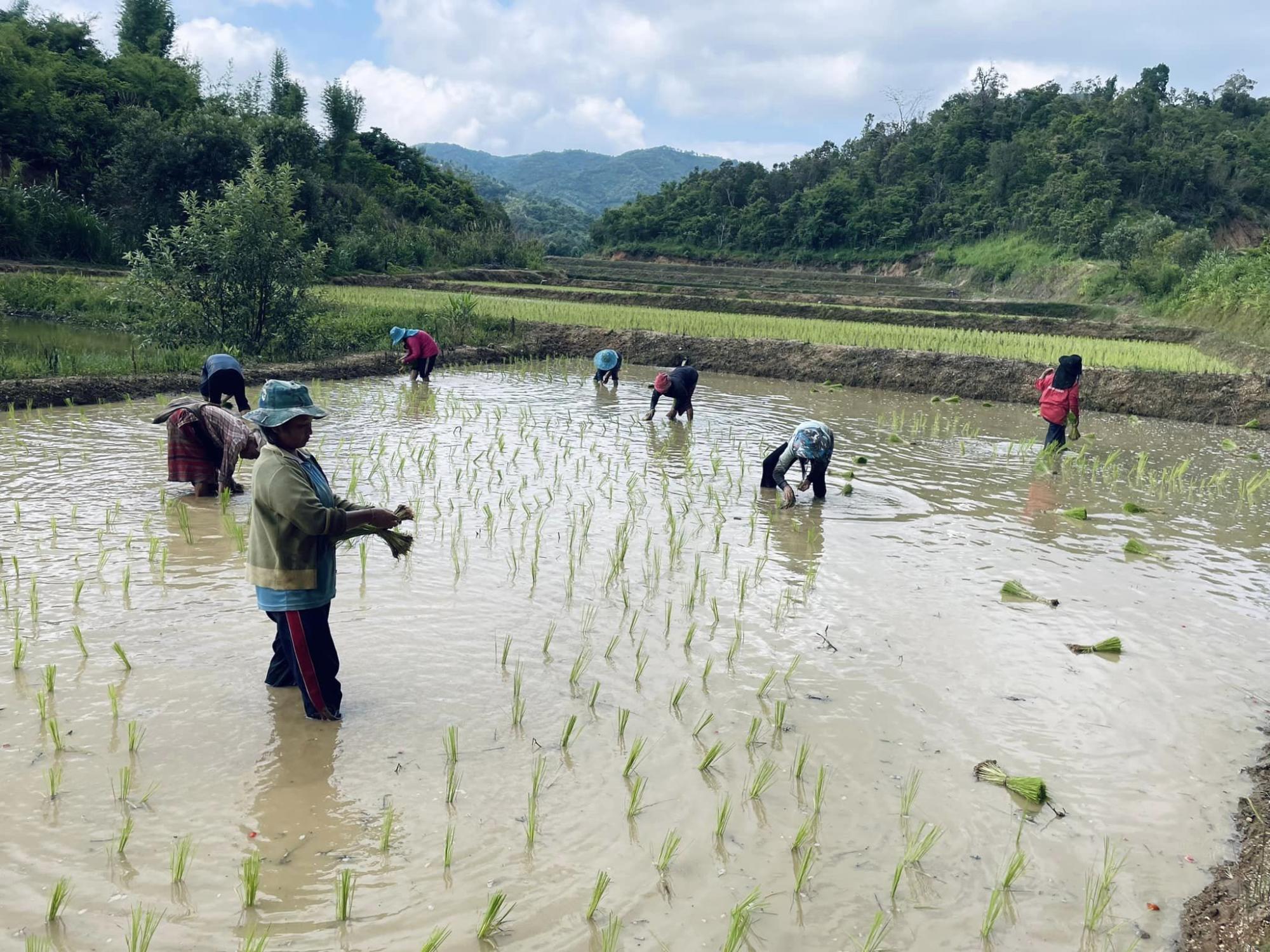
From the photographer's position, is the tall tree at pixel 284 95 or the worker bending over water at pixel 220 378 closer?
the worker bending over water at pixel 220 378

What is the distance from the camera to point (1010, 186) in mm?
48406

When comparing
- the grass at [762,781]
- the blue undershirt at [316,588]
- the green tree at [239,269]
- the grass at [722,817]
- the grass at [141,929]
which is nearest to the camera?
the grass at [141,929]

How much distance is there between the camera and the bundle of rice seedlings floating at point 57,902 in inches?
99.7

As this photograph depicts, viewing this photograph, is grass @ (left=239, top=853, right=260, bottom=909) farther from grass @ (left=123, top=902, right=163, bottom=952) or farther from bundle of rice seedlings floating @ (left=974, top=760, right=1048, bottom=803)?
bundle of rice seedlings floating @ (left=974, top=760, right=1048, bottom=803)

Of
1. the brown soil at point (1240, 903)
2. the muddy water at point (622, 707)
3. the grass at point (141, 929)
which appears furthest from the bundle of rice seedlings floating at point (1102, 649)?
the grass at point (141, 929)

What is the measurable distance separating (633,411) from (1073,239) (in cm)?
3492

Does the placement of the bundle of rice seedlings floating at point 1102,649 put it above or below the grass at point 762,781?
above

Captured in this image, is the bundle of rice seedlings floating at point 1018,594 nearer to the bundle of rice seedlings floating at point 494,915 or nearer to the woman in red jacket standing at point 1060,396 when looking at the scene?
the bundle of rice seedlings floating at point 494,915

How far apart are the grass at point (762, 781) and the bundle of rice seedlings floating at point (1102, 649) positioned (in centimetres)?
237

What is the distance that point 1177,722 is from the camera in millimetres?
4328

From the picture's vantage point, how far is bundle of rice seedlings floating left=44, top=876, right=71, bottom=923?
2533 mm

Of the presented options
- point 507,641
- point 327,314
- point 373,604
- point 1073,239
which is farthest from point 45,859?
point 1073,239

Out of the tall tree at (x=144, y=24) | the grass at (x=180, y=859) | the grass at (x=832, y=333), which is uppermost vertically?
the tall tree at (x=144, y=24)

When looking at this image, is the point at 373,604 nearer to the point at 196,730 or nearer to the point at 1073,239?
the point at 196,730
